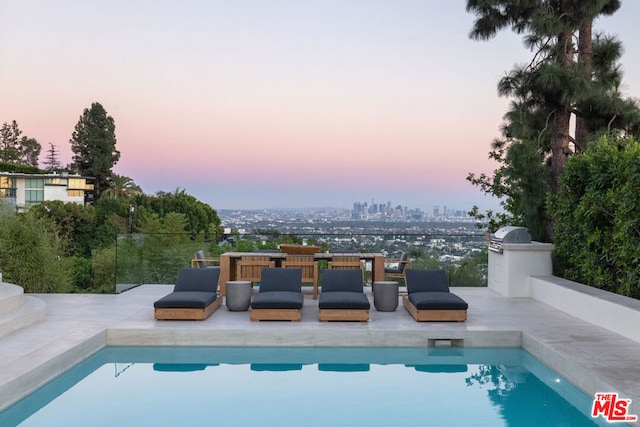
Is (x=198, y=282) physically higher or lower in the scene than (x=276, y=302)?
higher

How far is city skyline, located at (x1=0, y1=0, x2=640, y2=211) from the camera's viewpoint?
17.9 m

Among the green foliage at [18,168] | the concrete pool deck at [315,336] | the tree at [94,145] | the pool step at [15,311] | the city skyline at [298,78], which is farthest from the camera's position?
the green foliage at [18,168]

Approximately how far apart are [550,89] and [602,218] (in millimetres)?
3127

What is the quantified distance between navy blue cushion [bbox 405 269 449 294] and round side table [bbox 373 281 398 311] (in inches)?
10.3

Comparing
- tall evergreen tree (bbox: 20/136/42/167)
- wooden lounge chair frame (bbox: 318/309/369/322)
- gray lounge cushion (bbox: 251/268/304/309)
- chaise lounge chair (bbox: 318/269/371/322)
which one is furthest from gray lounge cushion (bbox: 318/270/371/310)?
tall evergreen tree (bbox: 20/136/42/167)

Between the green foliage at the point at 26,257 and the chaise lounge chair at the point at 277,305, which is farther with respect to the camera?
the green foliage at the point at 26,257

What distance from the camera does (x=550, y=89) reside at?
35.5 feet

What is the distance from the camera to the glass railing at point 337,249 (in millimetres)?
11703

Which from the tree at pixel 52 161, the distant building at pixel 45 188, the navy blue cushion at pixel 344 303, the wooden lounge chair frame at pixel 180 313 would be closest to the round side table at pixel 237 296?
the wooden lounge chair frame at pixel 180 313

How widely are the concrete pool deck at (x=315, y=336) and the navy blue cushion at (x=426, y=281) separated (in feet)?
1.63

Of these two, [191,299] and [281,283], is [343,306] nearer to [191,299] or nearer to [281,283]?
[281,283]

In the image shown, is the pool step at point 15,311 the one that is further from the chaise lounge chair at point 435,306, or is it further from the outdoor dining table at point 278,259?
the chaise lounge chair at point 435,306

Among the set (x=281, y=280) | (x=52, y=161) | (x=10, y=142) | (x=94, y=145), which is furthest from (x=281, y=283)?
(x=10, y=142)

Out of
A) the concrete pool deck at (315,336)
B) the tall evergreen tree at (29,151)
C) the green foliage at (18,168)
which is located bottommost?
the concrete pool deck at (315,336)
